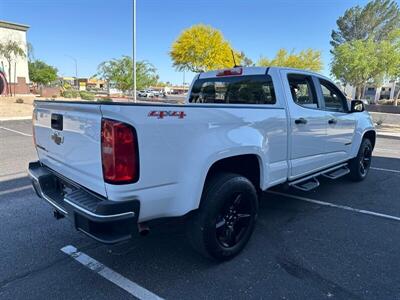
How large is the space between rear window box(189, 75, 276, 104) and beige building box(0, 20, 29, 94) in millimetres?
38120

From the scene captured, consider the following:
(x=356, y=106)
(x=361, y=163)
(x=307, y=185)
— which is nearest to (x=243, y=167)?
(x=307, y=185)

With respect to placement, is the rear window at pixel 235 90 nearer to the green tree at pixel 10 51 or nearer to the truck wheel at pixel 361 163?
the truck wheel at pixel 361 163

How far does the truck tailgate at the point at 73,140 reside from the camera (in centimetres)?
238

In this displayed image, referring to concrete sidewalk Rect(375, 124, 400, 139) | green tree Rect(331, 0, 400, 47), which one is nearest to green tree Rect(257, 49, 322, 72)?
green tree Rect(331, 0, 400, 47)

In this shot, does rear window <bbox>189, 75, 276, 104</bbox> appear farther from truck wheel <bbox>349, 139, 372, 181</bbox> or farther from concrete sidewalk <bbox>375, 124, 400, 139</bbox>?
concrete sidewalk <bbox>375, 124, 400, 139</bbox>

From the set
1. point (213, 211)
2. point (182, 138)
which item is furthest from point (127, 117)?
point (213, 211)

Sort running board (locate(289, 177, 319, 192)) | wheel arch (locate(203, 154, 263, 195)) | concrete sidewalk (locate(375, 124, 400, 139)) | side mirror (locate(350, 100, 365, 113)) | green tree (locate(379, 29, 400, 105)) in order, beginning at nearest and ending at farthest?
wheel arch (locate(203, 154, 263, 195)) → running board (locate(289, 177, 319, 192)) → side mirror (locate(350, 100, 365, 113)) → concrete sidewalk (locate(375, 124, 400, 139)) → green tree (locate(379, 29, 400, 105))

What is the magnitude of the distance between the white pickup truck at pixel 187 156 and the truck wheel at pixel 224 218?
0.01 metres

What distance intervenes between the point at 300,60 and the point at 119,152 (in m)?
39.5

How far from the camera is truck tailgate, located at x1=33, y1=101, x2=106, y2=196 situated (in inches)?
93.5

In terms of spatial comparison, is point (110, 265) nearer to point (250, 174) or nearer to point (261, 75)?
point (250, 174)

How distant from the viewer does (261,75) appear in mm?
3959

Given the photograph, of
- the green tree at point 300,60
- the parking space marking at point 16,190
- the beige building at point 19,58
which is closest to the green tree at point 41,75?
the beige building at point 19,58

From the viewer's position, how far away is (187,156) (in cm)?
256
